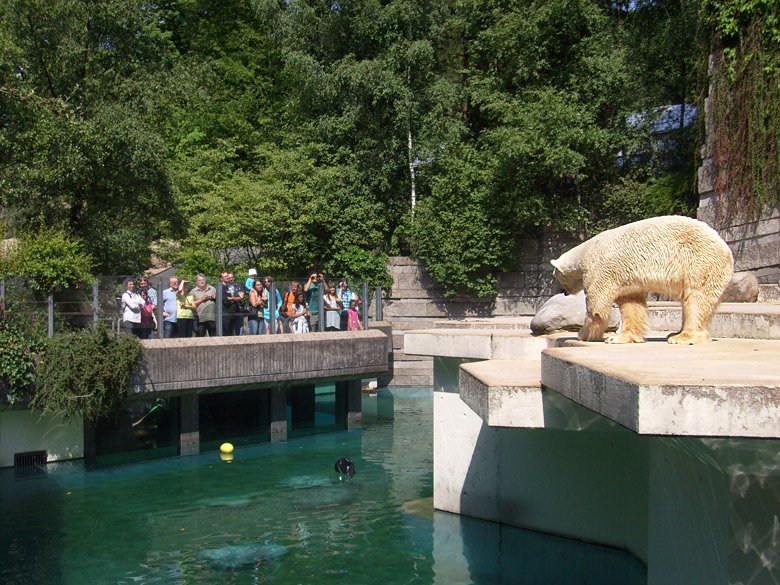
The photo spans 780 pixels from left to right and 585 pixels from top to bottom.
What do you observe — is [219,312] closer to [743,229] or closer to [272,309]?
[272,309]

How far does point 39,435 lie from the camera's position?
1284cm

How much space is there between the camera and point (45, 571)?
8.09 m

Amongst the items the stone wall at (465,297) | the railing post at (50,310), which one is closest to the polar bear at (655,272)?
the railing post at (50,310)

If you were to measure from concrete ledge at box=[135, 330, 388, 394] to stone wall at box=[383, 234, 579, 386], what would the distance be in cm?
619

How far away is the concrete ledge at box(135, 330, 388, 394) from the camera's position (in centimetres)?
1320

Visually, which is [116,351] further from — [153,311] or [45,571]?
[45,571]

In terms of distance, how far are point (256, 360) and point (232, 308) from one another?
3.40ft

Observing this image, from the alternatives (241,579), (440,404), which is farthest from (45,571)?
(440,404)

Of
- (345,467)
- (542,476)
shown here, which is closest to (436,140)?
(345,467)

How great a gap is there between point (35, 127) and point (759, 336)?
12.3 meters

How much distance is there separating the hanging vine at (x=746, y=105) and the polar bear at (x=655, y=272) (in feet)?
29.1

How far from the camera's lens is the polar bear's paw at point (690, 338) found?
247 inches

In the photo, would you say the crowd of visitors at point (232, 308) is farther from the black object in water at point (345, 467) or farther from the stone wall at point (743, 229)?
the stone wall at point (743, 229)

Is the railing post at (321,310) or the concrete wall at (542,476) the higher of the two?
the railing post at (321,310)
